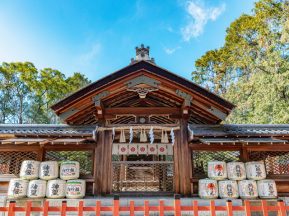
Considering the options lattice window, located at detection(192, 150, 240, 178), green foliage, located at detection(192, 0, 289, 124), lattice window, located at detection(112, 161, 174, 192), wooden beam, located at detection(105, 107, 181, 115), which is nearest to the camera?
wooden beam, located at detection(105, 107, 181, 115)

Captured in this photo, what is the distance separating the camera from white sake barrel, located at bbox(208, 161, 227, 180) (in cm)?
753

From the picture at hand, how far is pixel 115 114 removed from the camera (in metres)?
8.52

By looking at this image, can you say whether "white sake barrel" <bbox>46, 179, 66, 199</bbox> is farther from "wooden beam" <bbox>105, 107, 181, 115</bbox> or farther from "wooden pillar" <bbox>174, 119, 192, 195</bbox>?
"wooden pillar" <bbox>174, 119, 192, 195</bbox>

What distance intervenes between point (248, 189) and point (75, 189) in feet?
18.6

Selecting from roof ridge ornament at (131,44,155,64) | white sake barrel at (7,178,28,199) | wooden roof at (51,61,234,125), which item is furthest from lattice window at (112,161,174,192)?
roof ridge ornament at (131,44,155,64)

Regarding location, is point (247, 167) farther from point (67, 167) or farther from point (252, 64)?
point (252, 64)

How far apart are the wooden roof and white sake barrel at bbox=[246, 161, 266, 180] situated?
1924 mm

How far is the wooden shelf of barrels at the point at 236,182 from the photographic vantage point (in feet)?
24.0

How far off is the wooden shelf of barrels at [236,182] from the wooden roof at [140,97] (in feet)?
6.23

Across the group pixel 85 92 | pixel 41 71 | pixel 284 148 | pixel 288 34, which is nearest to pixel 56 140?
pixel 85 92

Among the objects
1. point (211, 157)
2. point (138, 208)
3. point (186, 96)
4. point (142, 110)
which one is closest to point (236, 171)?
point (211, 157)

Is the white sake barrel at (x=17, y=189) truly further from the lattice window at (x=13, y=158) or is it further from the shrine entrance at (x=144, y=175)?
the shrine entrance at (x=144, y=175)

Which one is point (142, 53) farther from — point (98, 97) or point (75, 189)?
point (75, 189)

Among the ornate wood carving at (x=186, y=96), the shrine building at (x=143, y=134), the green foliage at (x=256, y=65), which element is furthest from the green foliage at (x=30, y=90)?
the ornate wood carving at (x=186, y=96)
